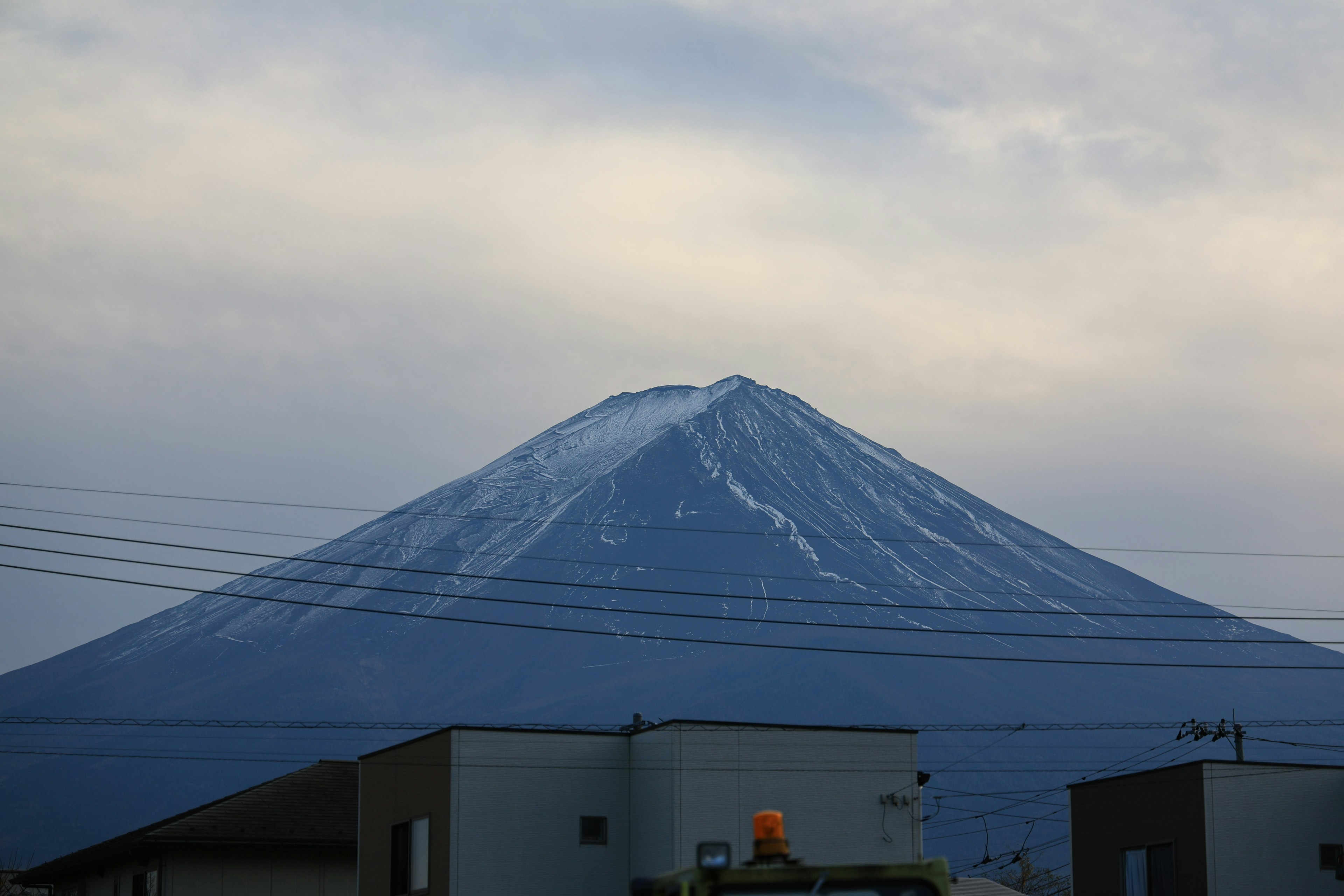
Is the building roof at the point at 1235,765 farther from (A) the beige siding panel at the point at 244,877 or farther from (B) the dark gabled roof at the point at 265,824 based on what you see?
(A) the beige siding panel at the point at 244,877

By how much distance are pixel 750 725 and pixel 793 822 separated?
191cm

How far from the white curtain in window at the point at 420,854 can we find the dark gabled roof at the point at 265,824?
3.37 m

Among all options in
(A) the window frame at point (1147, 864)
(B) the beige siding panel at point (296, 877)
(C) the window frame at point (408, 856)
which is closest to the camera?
(C) the window frame at point (408, 856)

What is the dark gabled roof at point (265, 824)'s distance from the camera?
3159cm

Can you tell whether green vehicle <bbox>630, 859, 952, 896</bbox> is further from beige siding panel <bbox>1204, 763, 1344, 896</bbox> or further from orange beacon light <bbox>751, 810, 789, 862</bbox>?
beige siding panel <bbox>1204, 763, 1344, 896</bbox>

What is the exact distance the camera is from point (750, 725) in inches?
1180

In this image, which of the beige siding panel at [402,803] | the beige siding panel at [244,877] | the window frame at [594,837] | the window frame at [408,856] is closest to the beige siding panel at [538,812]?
the window frame at [594,837]

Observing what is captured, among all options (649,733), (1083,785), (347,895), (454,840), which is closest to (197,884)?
(347,895)

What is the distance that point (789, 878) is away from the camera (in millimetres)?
8094

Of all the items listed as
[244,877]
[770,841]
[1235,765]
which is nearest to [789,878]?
[770,841]

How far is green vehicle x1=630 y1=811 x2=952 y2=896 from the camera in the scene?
26.2 feet

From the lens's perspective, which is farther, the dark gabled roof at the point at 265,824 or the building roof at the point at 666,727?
the dark gabled roof at the point at 265,824

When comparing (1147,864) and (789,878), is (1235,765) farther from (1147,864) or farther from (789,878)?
(789,878)

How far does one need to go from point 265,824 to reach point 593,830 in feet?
23.2
